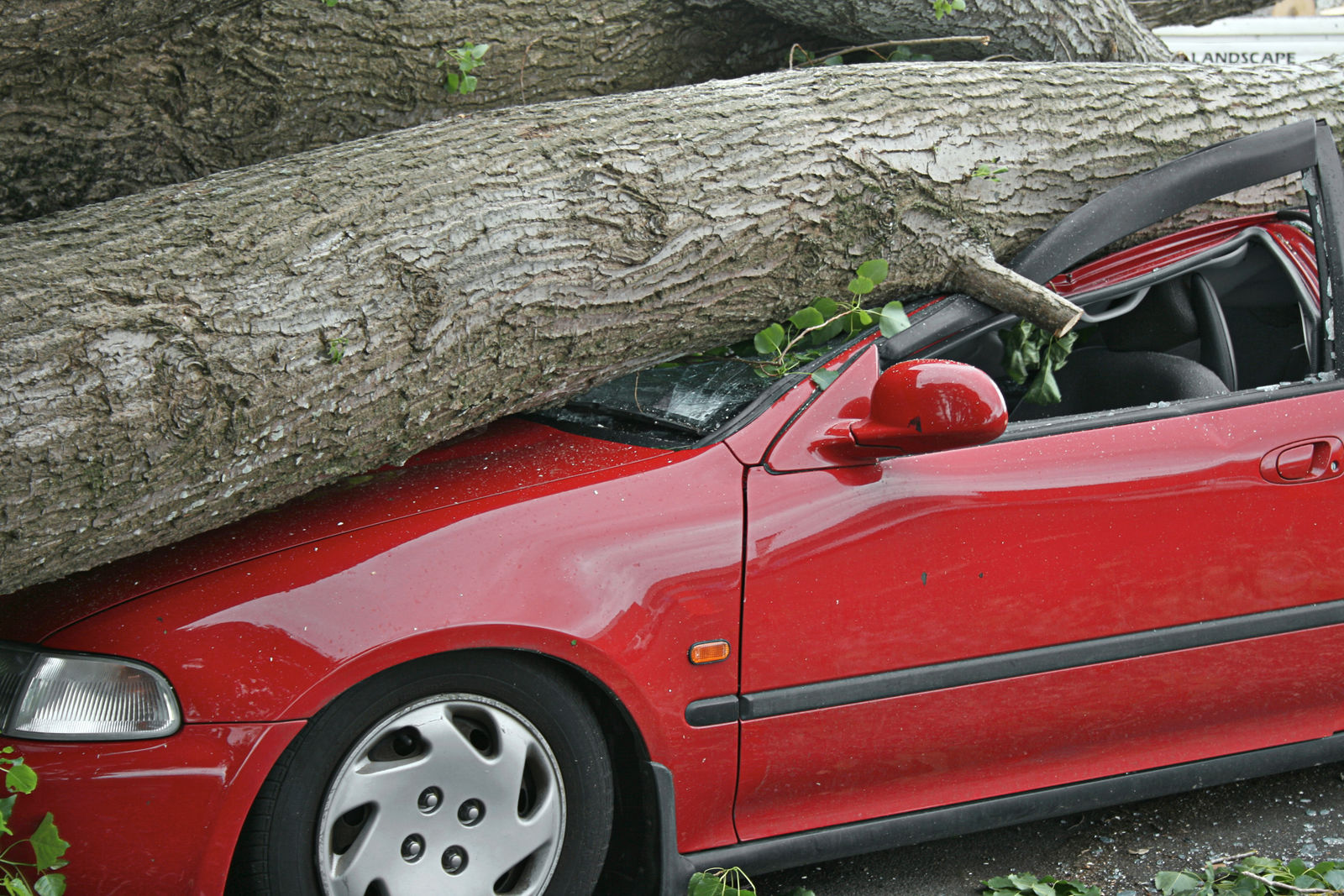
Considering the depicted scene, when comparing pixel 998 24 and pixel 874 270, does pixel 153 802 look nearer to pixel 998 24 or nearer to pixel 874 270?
pixel 874 270

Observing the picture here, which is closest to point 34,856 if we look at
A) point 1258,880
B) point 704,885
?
point 704,885

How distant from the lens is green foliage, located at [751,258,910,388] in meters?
2.61

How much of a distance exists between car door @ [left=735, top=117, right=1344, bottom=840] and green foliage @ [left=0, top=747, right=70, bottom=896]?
1.23 metres

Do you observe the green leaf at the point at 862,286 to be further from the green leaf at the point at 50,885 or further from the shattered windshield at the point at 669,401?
the green leaf at the point at 50,885

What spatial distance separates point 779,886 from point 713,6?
9.08 ft

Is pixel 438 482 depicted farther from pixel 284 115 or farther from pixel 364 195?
pixel 284 115

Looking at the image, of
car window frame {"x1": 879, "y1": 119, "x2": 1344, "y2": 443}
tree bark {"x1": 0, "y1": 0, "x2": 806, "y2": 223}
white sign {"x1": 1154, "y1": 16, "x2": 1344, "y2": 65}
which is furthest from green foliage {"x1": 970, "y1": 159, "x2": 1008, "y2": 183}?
white sign {"x1": 1154, "y1": 16, "x2": 1344, "y2": 65}

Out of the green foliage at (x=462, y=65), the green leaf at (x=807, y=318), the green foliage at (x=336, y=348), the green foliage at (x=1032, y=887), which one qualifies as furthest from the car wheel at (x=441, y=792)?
the green foliage at (x=462, y=65)

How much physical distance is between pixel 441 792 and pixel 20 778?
0.69m

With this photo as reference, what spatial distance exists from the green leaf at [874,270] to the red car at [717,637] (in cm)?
18

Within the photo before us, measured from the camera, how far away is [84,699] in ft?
6.22

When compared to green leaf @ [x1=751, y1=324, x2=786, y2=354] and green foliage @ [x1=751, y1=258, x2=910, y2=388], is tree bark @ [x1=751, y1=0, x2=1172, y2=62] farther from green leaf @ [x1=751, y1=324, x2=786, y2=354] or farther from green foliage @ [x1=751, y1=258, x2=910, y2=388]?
green leaf @ [x1=751, y1=324, x2=786, y2=354]

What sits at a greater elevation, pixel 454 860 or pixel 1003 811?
pixel 454 860

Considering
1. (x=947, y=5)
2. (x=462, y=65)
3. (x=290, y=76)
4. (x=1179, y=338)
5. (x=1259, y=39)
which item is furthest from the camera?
(x=1259, y=39)
